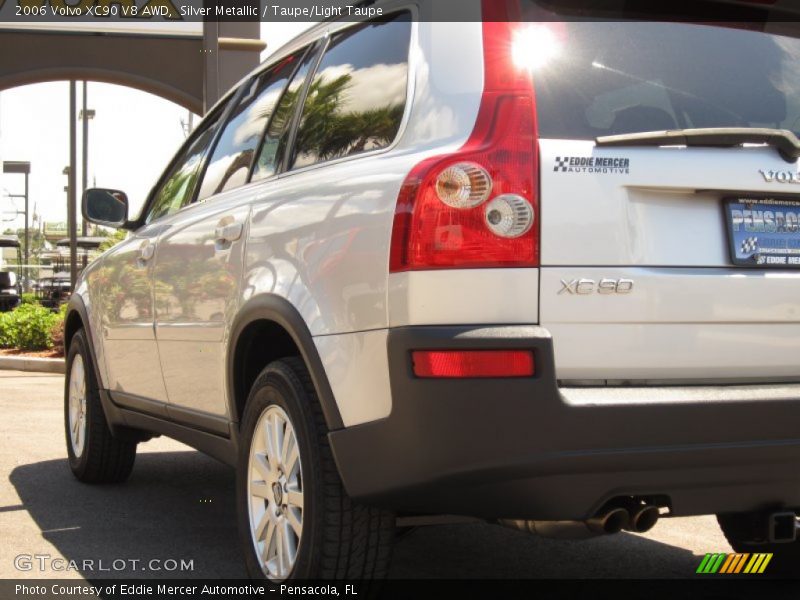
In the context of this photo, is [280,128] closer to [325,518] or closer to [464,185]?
[464,185]

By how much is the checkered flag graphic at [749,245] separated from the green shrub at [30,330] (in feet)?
43.1

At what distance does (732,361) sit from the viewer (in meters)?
3.02

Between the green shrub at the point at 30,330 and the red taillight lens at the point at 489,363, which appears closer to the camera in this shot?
the red taillight lens at the point at 489,363

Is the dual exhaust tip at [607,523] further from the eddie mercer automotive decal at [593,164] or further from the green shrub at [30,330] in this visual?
the green shrub at [30,330]

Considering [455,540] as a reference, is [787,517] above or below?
above

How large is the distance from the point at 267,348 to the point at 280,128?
802 millimetres

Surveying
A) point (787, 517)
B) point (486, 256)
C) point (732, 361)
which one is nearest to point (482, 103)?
point (486, 256)

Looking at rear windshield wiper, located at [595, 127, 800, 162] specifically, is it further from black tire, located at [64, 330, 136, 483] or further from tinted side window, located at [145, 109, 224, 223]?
black tire, located at [64, 330, 136, 483]

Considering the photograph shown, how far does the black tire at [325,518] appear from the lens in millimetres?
3232

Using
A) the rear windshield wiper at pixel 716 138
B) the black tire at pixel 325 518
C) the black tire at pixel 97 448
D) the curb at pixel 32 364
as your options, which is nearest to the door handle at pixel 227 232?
the black tire at pixel 325 518

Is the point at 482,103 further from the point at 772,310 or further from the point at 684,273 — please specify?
the point at 772,310

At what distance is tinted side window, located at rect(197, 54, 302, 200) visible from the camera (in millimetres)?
4375

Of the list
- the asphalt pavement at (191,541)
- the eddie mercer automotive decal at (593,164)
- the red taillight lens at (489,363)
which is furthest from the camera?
the asphalt pavement at (191,541)

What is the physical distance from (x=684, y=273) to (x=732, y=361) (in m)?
0.27
